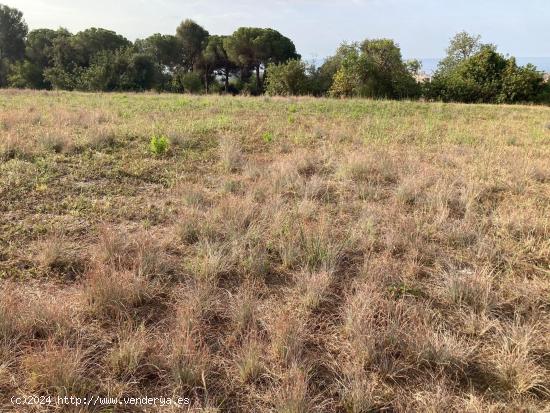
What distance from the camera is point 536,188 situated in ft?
17.4

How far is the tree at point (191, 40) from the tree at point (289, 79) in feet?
46.5

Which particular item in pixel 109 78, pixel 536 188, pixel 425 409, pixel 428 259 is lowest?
pixel 425 409

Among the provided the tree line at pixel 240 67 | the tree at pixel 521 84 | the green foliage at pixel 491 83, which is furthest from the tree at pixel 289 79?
the tree at pixel 521 84

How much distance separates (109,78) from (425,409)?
33.0 metres

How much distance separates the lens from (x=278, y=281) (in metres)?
3.15

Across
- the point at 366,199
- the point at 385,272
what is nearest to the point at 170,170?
the point at 366,199

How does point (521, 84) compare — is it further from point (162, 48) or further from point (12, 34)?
point (12, 34)

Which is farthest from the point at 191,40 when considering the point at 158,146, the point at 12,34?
the point at 158,146

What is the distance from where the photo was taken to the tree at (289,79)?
25.8 m

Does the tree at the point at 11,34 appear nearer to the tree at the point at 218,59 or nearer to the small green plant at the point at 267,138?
the tree at the point at 218,59

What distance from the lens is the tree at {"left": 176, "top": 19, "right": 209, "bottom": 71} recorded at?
36.6m

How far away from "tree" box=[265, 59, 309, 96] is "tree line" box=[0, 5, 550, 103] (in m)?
0.07

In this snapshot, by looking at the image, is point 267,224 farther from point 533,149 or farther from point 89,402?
point 533,149

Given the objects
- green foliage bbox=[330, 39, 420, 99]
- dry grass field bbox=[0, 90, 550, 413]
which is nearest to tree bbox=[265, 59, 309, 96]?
green foliage bbox=[330, 39, 420, 99]
